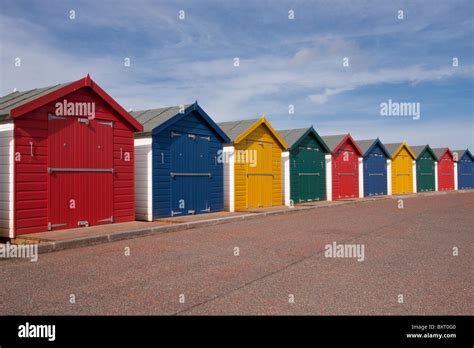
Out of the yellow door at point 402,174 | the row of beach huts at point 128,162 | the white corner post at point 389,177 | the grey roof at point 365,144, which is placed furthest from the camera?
the yellow door at point 402,174

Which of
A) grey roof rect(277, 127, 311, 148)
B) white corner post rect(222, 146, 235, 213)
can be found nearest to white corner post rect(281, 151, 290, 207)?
grey roof rect(277, 127, 311, 148)

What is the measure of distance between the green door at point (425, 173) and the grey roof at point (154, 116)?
93.5ft

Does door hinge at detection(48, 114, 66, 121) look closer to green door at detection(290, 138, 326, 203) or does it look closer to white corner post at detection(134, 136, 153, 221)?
white corner post at detection(134, 136, 153, 221)

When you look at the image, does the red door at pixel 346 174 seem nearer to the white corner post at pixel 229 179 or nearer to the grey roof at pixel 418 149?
the white corner post at pixel 229 179

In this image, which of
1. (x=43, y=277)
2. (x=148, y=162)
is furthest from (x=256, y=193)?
(x=43, y=277)

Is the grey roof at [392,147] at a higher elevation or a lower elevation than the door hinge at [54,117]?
higher

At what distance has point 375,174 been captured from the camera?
3216cm

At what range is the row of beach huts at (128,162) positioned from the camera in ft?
34.7

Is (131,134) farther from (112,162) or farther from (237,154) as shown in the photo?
(237,154)

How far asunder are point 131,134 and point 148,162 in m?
1.16

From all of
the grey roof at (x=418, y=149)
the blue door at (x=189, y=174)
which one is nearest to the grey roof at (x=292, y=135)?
the blue door at (x=189, y=174)

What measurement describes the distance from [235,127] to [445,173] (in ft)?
101

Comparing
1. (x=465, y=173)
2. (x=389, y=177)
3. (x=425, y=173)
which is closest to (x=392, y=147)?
(x=389, y=177)

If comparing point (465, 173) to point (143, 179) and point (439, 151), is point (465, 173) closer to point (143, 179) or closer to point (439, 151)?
point (439, 151)
